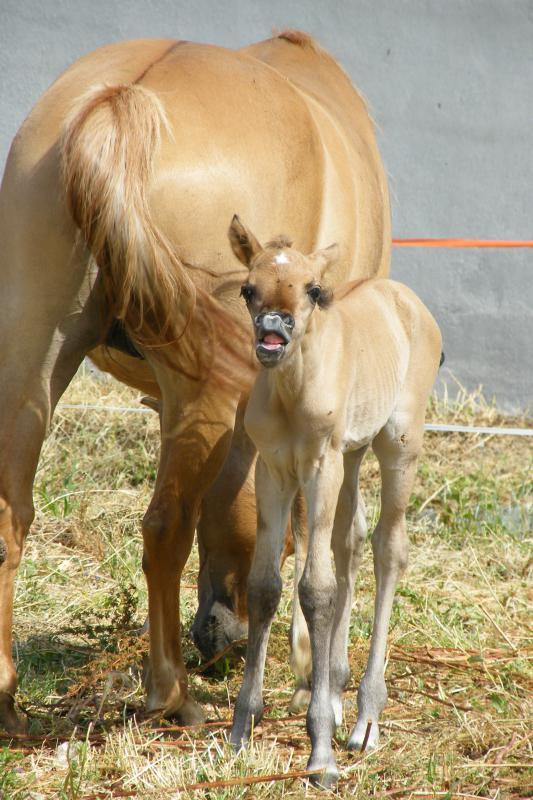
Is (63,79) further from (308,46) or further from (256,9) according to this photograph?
(256,9)

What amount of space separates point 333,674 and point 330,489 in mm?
702

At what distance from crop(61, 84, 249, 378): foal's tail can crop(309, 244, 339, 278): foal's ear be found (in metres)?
0.43

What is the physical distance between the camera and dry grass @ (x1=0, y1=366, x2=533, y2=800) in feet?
9.82

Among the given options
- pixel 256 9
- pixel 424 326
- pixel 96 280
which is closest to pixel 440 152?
pixel 256 9

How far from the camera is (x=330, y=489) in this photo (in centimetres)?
290

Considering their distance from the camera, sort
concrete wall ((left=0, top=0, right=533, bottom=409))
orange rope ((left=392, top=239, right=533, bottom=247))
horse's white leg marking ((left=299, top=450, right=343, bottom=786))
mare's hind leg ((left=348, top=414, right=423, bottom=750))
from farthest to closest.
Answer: concrete wall ((left=0, top=0, right=533, bottom=409)) < orange rope ((left=392, top=239, right=533, bottom=247)) < mare's hind leg ((left=348, top=414, right=423, bottom=750)) < horse's white leg marking ((left=299, top=450, right=343, bottom=786))

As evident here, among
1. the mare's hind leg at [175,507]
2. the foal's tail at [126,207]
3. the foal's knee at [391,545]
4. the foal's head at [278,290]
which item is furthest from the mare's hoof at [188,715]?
the foal's head at [278,290]

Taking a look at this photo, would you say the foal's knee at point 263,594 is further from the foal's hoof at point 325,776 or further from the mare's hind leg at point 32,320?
the mare's hind leg at point 32,320

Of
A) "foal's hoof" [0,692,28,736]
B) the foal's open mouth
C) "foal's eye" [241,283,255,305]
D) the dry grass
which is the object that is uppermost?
"foal's eye" [241,283,255,305]

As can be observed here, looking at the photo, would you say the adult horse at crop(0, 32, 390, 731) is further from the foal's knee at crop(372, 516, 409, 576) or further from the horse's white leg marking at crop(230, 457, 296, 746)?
the foal's knee at crop(372, 516, 409, 576)

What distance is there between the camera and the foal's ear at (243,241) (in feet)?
9.10

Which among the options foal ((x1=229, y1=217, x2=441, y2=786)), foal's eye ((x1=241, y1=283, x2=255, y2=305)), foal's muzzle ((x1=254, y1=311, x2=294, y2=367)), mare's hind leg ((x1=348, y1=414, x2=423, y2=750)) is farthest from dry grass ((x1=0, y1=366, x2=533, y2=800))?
foal's eye ((x1=241, y1=283, x2=255, y2=305))

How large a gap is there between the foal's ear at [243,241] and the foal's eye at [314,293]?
19 centimetres

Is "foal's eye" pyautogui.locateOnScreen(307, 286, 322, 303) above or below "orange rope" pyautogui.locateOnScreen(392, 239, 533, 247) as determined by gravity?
above
